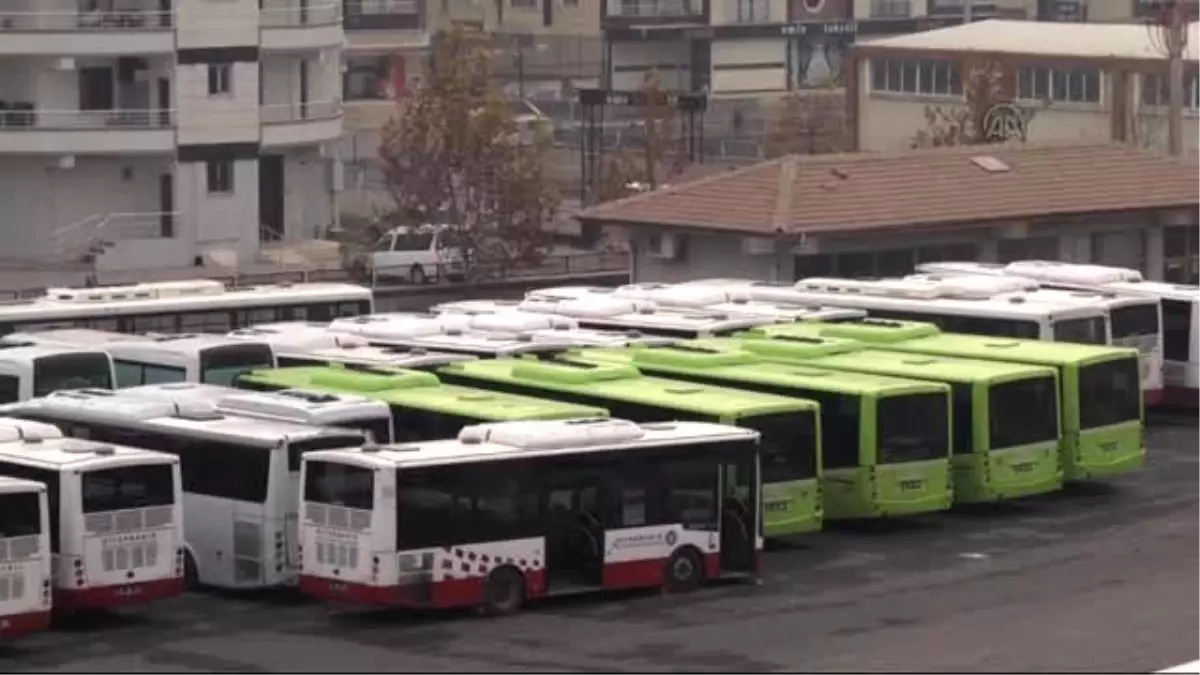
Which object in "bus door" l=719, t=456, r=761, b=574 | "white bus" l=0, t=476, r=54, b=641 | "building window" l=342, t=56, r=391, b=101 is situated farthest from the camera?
"building window" l=342, t=56, r=391, b=101

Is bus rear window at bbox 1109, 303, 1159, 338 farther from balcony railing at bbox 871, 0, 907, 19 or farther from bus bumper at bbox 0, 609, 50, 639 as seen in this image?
balcony railing at bbox 871, 0, 907, 19

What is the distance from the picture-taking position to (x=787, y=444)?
33.7 metres

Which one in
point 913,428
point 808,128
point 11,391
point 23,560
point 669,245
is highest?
point 808,128

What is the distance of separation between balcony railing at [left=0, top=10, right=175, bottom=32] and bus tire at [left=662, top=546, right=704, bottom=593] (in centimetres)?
3666

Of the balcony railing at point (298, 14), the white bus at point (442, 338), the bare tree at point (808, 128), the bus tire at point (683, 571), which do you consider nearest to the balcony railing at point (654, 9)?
the bare tree at point (808, 128)

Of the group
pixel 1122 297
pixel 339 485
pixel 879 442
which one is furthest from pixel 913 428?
pixel 1122 297

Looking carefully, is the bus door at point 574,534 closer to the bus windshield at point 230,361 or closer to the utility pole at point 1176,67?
the bus windshield at point 230,361

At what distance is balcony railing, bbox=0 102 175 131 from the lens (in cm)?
6500

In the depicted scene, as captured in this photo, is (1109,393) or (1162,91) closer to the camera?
(1109,393)

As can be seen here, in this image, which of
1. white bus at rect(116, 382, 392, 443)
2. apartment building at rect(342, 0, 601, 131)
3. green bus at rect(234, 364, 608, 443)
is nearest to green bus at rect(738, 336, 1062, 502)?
green bus at rect(234, 364, 608, 443)

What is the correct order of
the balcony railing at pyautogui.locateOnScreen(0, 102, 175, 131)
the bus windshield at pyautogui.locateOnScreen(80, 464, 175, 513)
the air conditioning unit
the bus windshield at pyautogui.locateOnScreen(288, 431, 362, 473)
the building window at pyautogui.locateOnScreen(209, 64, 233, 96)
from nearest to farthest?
the bus windshield at pyautogui.locateOnScreen(80, 464, 175, 513), the bus windshield at pyautogui.locateOnScreen(288, 431, 362, 473), the air conditioning unit, the balcony railing at pyautogui.locateOnScreen(0, 102, 175, 131), the building window at pyautogui.locateOnScreen(209, 64, 233, 96)

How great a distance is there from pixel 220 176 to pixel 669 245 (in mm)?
18844

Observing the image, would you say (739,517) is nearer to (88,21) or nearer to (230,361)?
(230,361)

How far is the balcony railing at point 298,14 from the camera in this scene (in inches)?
2707
